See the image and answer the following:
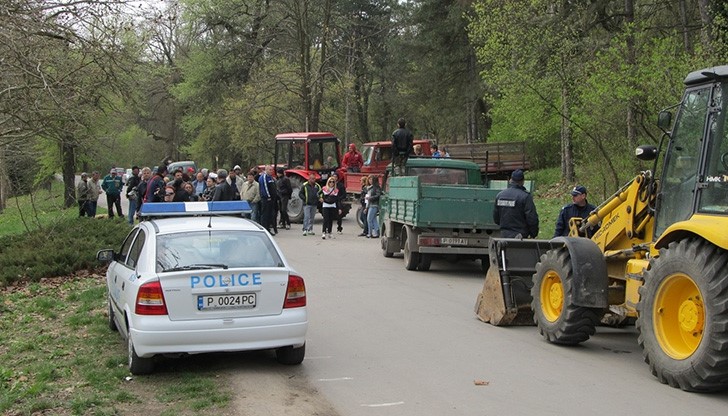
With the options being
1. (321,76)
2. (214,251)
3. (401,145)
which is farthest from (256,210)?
(321,76)

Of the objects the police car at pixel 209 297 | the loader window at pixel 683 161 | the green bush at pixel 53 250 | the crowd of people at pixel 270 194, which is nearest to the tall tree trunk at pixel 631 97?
the crowd of people at pixel 270 194

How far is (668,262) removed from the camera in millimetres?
7293

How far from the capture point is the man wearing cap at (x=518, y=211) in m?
12.5

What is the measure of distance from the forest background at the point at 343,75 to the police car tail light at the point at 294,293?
7590 millimetres

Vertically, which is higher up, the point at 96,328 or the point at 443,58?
the point at 443,58

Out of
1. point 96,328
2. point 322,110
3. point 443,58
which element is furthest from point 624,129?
point 322,110

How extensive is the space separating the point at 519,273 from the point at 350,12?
45.8 metres

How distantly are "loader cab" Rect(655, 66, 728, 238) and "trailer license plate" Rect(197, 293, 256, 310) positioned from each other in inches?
164

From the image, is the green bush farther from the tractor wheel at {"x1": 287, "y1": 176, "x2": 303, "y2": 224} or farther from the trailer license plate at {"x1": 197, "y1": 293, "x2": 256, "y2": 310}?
the trailer license plate at {"x1": 197, "y1": 293, "x2": 256, "y2": 310}

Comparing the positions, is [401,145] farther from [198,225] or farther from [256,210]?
[198,225]

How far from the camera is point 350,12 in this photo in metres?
53.8

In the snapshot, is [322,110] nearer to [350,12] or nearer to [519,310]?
[350,12]

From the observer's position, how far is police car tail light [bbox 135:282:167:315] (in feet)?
24.6

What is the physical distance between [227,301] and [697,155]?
465 cm
